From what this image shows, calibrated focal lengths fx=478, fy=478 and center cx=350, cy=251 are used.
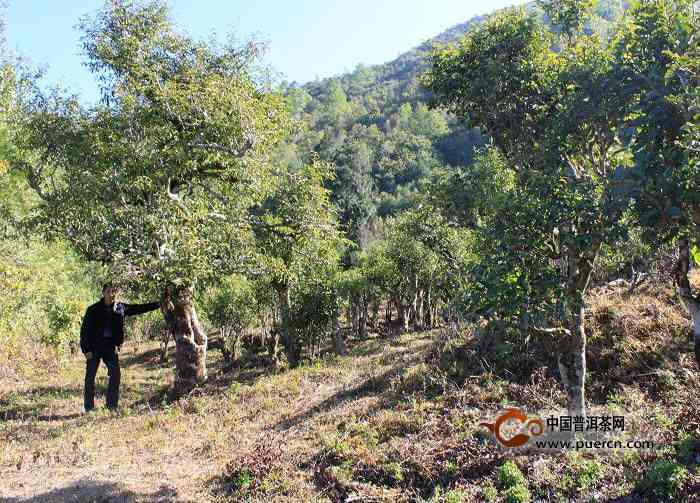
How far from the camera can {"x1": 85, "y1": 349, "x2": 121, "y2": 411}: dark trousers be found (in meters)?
10.6

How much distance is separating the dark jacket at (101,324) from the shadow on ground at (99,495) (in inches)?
167

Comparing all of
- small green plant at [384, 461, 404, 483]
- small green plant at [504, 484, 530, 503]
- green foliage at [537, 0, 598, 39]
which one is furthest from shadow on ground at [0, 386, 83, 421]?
green foliage at [537, 0, 598, 39]

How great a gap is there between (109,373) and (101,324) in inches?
52.0

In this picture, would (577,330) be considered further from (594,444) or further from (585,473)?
(585,473)

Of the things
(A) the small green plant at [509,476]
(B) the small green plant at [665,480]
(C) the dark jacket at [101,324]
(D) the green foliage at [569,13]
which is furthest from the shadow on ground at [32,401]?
(D) the green foliage at [569,13]

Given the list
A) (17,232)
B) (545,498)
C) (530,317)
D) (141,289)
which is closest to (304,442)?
(545,498)

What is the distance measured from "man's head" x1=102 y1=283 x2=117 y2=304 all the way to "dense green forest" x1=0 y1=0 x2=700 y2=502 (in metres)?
0.39

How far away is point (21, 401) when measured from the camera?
14.3 m

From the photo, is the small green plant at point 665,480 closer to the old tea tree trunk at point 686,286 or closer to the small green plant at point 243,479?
the old tea tree trunk at point 686,286

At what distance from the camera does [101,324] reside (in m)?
10.5

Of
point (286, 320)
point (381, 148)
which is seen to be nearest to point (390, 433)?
point (286, 320)

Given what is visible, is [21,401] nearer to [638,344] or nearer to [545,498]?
[545,498]

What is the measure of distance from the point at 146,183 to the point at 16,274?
10.5ft

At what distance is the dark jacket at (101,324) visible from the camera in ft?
34.0
